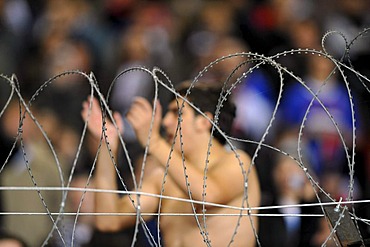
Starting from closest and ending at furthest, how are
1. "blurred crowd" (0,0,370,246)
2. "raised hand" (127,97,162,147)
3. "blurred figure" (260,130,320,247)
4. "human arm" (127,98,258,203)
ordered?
"human arm" (127,98,258,203)
"raised hand" (127,97,162,147)
"blurred figure" (260,130,320,247)
"blurred crowd" (0,0,370,246)

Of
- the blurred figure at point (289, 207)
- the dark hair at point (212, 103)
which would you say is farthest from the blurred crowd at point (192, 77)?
the dark hair at point (212, 103)

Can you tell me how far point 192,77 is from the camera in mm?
1973

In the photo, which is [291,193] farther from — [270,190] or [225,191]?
[225,191]

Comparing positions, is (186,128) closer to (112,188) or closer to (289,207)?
(112,188)

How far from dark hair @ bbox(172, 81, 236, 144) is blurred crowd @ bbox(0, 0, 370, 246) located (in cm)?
11

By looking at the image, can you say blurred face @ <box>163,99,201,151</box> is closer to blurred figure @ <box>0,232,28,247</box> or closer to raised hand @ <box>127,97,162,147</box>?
raised hand @ <box>127,97,162,147</box>

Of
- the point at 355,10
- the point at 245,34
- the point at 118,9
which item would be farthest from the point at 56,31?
the point at 355,10

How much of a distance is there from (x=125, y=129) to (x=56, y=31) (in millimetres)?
548

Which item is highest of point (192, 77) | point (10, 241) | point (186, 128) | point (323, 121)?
point (192, 77)

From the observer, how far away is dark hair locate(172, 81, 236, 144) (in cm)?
146

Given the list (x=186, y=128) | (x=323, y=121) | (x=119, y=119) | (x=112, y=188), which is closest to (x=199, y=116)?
(x=186, y=128)

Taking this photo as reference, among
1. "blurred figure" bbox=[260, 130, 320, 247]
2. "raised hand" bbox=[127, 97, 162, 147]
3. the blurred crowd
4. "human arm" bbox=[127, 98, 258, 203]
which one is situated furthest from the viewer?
the blurred crowd

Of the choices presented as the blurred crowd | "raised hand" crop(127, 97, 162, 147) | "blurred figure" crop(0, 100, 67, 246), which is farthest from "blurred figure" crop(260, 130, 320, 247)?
"blurred figure" crop(0, 100, 67, 246)

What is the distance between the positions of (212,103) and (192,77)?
1.66 ft
